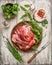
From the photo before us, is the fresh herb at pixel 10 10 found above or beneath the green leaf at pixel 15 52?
above

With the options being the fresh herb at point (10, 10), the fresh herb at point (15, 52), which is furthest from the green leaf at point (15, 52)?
the fresh herb at point (10, 10)

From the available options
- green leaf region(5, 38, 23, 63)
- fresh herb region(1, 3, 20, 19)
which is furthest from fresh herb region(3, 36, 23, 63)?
fresh herb region(1, 3, 20, 19)

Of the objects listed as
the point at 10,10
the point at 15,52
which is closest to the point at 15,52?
the point at 15,52

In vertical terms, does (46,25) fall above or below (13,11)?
below

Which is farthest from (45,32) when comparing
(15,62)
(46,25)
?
(15,62)

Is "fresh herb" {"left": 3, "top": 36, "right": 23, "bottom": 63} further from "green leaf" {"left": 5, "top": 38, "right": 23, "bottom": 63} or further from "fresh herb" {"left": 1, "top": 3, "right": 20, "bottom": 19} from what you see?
"fresh herb" {"left": 1, "top": 3, "right": 20, "bottom": 19}

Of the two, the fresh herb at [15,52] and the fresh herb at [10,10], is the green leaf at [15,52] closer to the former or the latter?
the fresh herb at [15,52]

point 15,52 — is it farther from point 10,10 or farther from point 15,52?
point 10,10

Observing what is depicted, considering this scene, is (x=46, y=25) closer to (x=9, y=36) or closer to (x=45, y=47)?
(x=45, y=47)

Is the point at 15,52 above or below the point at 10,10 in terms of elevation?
below
